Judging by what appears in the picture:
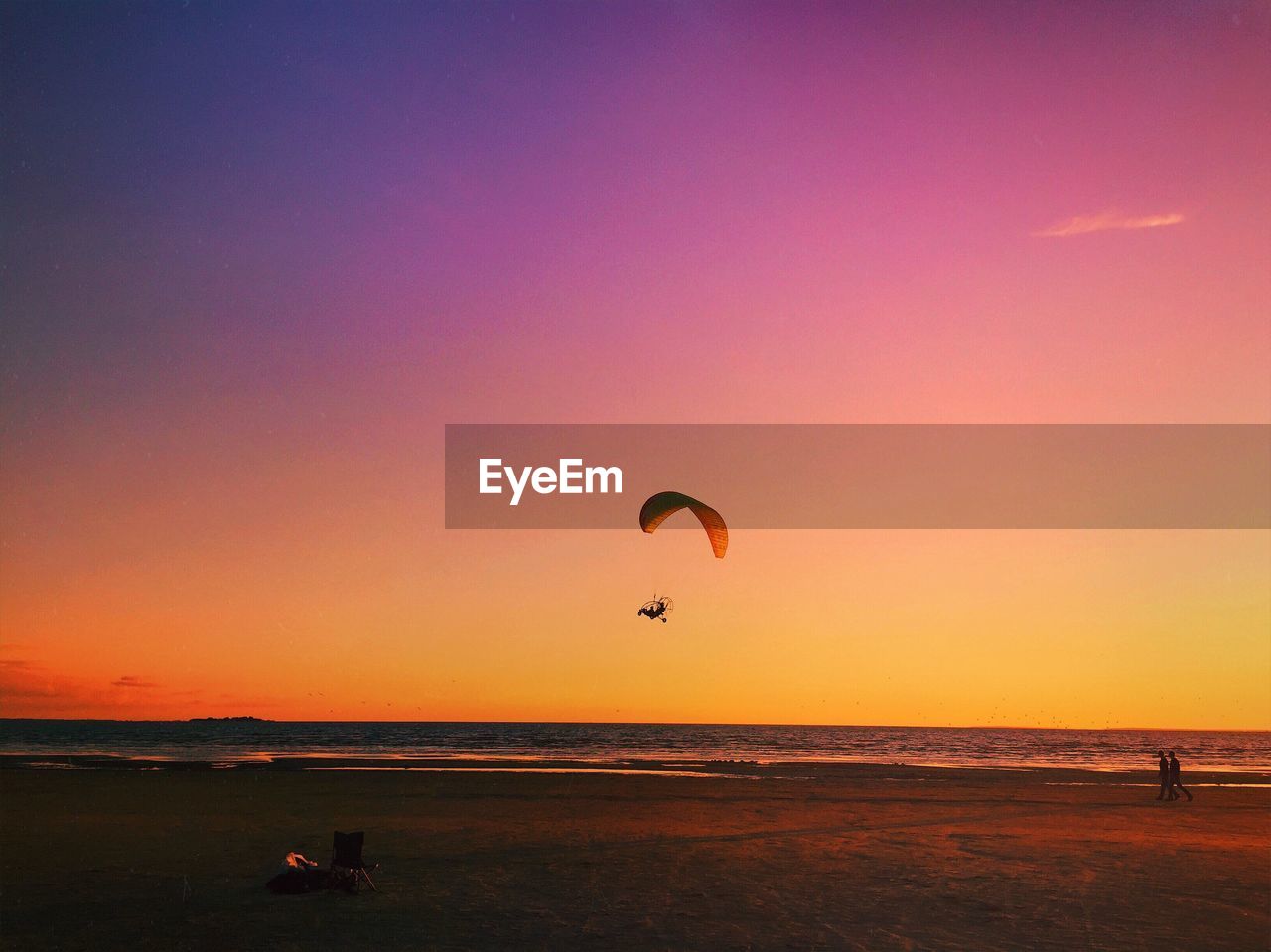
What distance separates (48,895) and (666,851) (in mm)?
9896

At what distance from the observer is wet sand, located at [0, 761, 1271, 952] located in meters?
11.7

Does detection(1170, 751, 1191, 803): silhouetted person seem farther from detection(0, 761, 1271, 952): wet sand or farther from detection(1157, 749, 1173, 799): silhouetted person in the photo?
detection(0, 761, 1271, 952): wet sand

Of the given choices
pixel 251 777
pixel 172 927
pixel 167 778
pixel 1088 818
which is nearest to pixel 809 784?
pixel 1088 818

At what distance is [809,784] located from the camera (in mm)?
33344

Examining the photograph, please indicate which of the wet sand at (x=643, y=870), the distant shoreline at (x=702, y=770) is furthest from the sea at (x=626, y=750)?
the wet sand at (x=643, y=870)

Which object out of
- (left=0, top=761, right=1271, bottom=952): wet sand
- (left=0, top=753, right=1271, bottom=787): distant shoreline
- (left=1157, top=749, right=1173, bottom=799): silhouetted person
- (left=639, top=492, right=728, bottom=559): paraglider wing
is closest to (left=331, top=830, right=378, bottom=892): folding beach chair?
(left=0, top=761, right=1271, bottom=952): wet sand

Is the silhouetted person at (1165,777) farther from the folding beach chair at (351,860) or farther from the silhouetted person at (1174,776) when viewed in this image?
the folding beach chair at (351,860)

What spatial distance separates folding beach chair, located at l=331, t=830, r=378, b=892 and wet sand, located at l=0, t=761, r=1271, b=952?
393 millimetres

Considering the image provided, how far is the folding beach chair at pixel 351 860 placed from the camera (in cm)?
1374

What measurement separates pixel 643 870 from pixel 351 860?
191 inches

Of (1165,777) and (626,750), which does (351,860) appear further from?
(626,750)

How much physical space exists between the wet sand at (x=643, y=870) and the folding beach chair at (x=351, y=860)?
0.39 meters

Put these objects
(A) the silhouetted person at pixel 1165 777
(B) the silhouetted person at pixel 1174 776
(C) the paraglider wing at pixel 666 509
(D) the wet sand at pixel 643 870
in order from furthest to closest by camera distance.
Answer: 1. (A) the silhouetted person at pixel 1165 777
2. (B) the silhouetted person at pixel 1174 776
3. (C) the paraglider wing at pixel 666 509
4. (D) the wet sand at pixel 643 870

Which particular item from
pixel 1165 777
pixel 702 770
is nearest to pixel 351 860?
pixel 1165 777
